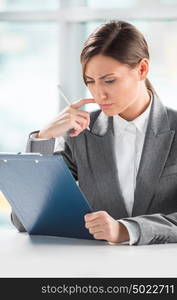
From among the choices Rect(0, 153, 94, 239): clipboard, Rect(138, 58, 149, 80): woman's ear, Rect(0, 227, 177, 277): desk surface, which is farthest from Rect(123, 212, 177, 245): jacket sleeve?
Rect(138, 58, 149, 80): woman's ear

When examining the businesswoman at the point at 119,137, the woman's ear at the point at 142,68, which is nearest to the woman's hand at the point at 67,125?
the businesswoman at the point at 119,137

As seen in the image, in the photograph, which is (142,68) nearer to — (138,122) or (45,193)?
(138,122)

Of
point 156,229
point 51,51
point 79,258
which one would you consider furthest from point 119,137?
point 51,51

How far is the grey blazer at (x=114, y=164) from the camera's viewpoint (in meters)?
2.17

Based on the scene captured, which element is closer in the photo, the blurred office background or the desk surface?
the desk surface

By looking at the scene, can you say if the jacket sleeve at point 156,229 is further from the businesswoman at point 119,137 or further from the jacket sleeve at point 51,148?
the jacket sleeve at point 51,148

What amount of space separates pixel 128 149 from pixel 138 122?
3.6 inches

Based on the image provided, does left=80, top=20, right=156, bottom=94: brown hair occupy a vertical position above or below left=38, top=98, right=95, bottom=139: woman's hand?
above

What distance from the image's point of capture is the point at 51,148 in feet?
7.38

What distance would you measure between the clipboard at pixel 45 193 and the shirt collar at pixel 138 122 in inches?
17.1

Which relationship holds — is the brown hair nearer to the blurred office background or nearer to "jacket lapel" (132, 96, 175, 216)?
"jacket lapel" (132, 96, 175, 216)

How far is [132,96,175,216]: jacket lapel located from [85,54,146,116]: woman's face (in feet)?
0.45

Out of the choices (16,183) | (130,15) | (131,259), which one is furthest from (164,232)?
(130,15)

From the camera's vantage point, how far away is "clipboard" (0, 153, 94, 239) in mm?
1769
